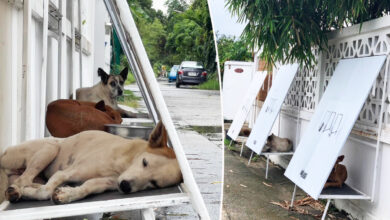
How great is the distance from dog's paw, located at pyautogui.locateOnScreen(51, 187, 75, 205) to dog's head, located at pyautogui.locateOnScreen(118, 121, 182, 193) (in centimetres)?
8

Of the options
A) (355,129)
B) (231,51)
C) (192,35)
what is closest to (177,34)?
(192,35)

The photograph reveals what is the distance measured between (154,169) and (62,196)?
158mm

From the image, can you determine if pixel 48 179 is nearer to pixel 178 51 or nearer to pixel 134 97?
pixel 178 51

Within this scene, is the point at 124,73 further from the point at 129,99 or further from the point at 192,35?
the point at 192,35

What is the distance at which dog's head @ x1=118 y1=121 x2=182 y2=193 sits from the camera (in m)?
0.75

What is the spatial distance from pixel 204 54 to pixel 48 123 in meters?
0.53

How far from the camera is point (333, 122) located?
3012mm

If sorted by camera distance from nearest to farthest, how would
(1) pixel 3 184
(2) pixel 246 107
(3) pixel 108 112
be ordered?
(1) pixel 3 184
(3) pixel 108 112
(2) pixel 246 107

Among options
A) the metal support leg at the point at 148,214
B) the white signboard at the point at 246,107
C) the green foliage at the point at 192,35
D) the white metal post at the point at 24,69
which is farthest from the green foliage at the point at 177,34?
the white signboard at the point at 246,107

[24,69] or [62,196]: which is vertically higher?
[24,69]

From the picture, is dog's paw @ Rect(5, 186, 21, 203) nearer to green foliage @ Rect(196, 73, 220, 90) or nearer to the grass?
green foliage @ Rect(196, 73, 220, 90)

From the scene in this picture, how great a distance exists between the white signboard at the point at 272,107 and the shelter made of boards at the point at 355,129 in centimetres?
81

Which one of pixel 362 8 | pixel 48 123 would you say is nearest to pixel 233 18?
pixel 362 8

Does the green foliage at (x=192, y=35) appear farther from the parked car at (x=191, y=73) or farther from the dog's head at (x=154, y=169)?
the dog's head at (x=154, y=169)
